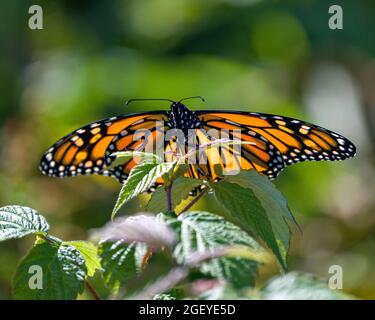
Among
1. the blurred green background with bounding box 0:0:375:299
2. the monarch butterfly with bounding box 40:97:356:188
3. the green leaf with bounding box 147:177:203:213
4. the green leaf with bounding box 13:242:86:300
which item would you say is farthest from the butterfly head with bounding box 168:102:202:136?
the blurred green background with bounding box 0:0:375:299

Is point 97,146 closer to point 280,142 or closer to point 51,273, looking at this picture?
point 280,142

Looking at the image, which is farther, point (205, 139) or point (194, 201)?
point (205, 139)

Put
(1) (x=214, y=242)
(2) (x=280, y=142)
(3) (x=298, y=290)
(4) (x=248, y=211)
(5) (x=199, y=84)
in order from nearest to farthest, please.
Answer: (3) (x=298, y=290) < (1) (x=214, y=242) < (4) (x=248, y=211) < (2) (x=280, y=142) < (5) (x=199, y=84)

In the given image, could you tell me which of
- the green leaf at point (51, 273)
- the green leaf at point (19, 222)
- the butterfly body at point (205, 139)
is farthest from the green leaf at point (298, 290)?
the butterfly body at point (205, 139)

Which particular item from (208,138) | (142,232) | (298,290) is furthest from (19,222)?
(208,138)

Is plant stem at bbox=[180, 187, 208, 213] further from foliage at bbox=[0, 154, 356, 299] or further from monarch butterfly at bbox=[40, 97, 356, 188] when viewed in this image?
monarch butterfly at bbox=[40, 97, 356, 188]

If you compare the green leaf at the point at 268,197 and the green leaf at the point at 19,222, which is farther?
the green leaf at the point at 268,197

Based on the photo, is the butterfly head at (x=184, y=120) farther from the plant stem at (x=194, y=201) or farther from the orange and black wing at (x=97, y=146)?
the plant stem at (x=194, y=201)

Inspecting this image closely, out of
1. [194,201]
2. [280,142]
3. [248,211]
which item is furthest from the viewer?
[280,142]
